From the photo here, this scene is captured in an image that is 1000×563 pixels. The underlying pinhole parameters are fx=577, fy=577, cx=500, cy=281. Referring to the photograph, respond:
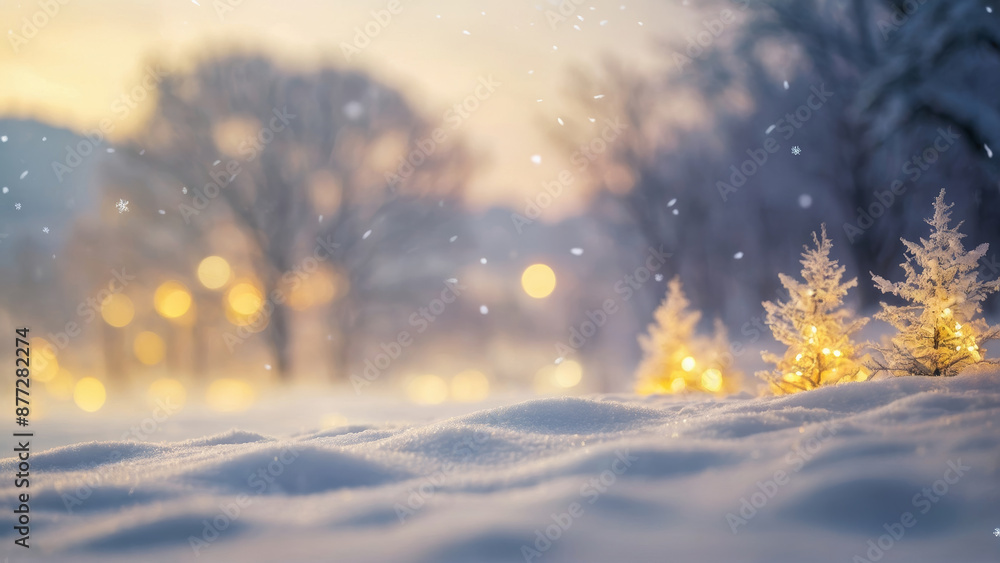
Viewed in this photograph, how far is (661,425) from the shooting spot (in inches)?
146

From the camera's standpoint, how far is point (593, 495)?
253 cm

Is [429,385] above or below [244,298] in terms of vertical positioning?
below

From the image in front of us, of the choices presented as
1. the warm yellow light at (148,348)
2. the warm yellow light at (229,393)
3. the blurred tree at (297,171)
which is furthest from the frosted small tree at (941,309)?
the warm yellow light at (148,348)

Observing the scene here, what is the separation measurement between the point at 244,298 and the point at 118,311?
9.13 ft

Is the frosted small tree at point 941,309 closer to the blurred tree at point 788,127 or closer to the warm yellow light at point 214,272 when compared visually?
the blurred tree at point 788,127

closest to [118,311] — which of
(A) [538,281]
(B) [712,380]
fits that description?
(A) [538,281]

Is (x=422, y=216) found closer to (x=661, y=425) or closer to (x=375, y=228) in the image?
(x=375, y=228)

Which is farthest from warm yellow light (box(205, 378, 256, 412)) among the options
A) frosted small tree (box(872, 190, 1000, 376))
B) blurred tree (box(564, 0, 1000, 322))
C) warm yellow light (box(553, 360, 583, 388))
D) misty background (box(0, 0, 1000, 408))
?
blurred tree (box(564, 0, 1000, 322))

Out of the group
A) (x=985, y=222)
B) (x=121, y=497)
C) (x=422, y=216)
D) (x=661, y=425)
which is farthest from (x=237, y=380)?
(x=985, y=222)

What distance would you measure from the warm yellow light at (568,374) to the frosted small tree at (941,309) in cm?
973

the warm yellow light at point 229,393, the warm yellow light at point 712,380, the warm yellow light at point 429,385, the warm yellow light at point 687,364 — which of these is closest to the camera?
the warm yellow light at point 712,380

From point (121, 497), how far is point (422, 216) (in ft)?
33.4

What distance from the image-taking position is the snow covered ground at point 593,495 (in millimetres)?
2254

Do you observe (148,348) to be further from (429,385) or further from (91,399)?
(429,385)
